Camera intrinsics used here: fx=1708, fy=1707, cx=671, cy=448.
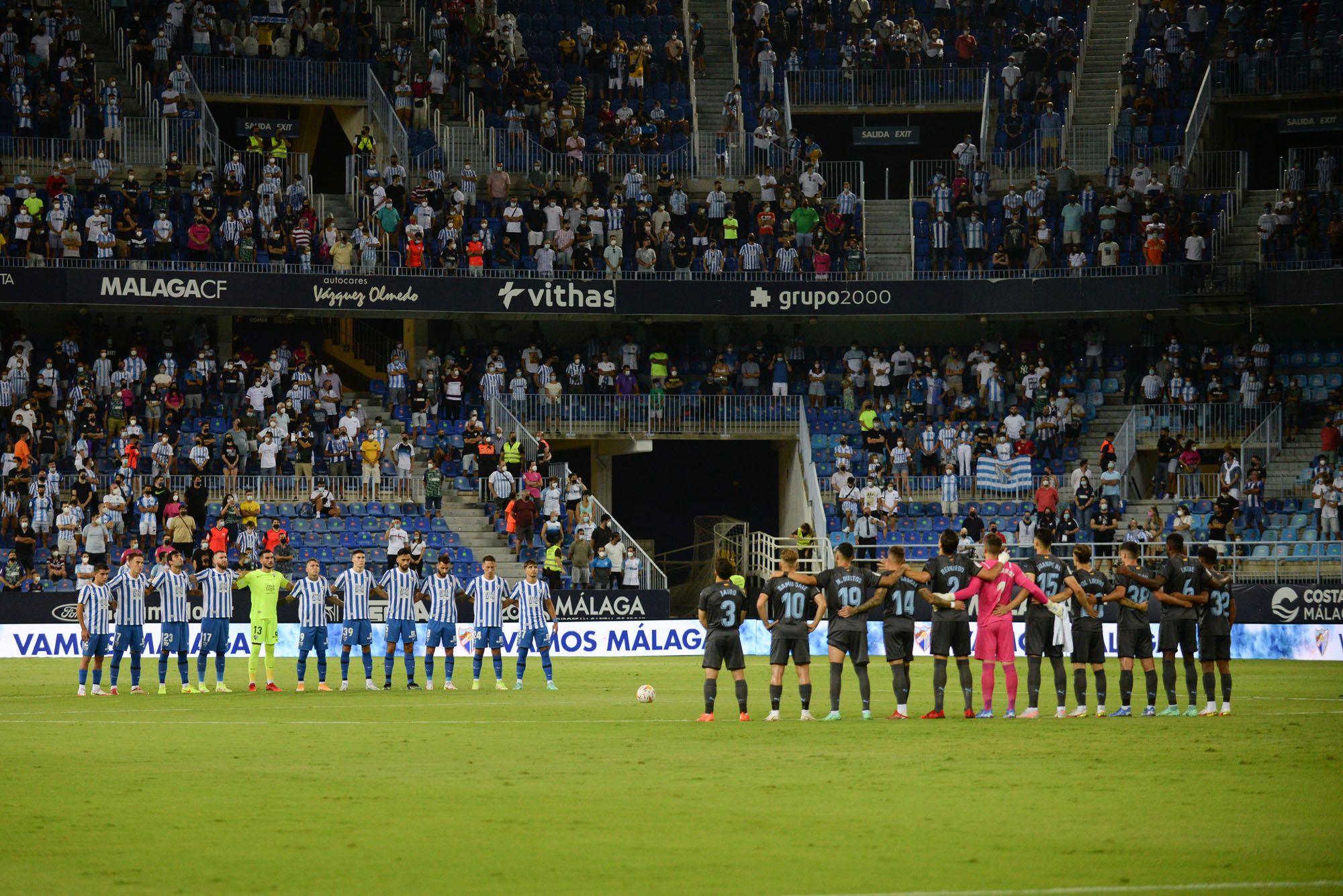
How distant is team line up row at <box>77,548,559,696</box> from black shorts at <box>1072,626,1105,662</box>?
29.8ft

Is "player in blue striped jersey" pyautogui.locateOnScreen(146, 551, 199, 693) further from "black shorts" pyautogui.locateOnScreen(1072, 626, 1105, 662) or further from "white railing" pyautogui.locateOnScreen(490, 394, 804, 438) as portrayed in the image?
"white railing" pyautogui.locateOnScreen(490, 394, 804, 438)

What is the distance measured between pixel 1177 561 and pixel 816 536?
2200 centimetres

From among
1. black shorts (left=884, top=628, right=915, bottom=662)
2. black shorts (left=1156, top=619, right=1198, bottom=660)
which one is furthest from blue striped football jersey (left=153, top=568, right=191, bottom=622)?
black shorts (left=1156, top=619, right=1198, bottom=660)

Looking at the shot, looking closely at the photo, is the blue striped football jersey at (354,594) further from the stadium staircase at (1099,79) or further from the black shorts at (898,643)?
the stadium staircase at (1099,79)

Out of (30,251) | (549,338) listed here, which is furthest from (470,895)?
(549,338)

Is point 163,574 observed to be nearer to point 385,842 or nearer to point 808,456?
point 385,842

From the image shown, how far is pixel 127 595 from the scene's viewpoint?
26.0 m

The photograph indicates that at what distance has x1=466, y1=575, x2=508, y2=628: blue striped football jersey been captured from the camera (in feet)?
88.3

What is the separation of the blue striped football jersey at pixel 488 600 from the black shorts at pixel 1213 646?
11.0 m

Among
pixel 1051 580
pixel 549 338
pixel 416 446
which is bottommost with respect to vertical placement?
pixel 1051 580

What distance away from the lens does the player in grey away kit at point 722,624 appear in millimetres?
19516

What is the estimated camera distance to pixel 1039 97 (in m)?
51.0

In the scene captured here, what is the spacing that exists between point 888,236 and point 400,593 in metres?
26.2

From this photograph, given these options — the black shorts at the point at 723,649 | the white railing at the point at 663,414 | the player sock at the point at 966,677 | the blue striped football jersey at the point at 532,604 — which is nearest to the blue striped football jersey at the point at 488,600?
the blue striped football jersey at the point at 532,604
